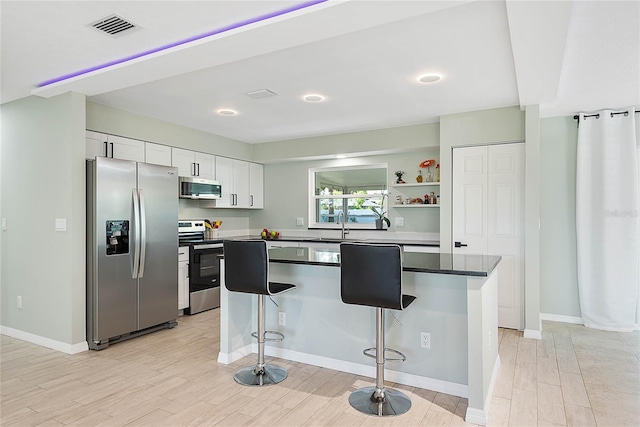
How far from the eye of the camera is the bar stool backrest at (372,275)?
7.85 feet

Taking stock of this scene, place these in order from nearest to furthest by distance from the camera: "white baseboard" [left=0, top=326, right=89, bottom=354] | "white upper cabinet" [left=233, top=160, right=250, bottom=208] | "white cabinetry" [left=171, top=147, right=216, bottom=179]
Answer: "white baseboard" [left=0, top=326, right=89, bottom=354] < "white cabinetry" [left=171, top=147, right=216, bottom=179] < "white upper cabinet" [left=233, top=160, right=250, bottom=208]

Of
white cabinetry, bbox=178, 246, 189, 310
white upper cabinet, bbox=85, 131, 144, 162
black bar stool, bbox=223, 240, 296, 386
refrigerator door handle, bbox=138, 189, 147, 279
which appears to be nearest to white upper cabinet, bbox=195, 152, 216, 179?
white upper cabinet, bbox=85, 131, 144, 162

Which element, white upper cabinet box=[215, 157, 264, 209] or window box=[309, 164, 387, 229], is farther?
window box=[309, 164, 387, 229]

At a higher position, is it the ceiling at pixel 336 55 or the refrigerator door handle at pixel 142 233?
the ceiling at pixel 336 55

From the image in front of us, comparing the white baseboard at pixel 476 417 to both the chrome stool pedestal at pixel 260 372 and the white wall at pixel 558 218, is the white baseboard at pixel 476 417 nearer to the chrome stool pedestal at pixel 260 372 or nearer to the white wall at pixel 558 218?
the chrome stool pedestal at pixel 260 372

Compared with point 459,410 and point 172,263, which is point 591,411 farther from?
point 172,263

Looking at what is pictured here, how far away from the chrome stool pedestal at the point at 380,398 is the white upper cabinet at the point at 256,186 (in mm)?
4318

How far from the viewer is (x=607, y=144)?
434 centimetres

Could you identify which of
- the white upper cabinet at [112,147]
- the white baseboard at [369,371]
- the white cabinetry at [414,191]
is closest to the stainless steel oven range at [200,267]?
the white upper cabinet at [112,147]

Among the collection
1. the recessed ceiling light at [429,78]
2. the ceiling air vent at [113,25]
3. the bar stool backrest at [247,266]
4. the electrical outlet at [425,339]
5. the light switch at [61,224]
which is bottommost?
the electrical outlet at [425,339]

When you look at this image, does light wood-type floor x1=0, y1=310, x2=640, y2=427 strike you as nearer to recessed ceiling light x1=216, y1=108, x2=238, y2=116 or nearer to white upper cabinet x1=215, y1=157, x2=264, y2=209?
recessed ceiling light x1=216, y1=108, x2=238, y2=116

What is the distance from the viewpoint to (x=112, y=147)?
14.2 ft

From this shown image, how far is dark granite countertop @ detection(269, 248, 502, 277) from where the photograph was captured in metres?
2.42

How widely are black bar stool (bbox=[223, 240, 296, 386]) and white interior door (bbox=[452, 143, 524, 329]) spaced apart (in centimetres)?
248
